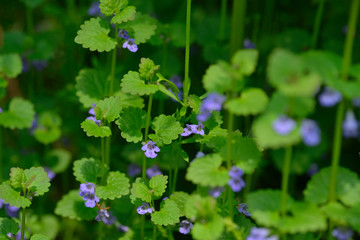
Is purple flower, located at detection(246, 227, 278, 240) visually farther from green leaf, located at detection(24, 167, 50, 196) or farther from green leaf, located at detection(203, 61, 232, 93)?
green leaf, located at detection(24, 167, 50, 196)

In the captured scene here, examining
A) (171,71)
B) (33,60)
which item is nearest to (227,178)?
(171,71)

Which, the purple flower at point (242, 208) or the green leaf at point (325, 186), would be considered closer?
the green leaf at point (325, 186)

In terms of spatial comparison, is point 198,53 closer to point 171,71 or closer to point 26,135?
point 171,71

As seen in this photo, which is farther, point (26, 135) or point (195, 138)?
point (26, 135)

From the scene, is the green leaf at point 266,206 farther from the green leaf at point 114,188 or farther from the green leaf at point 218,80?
the green leaf at point 114,188

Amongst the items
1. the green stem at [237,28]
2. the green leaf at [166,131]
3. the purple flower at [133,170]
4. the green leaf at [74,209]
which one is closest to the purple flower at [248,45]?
the green stem at [237,28]
